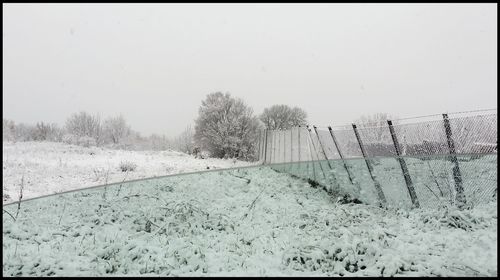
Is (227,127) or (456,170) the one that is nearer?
(456,170)

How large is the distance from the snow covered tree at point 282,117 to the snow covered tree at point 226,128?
136 inches

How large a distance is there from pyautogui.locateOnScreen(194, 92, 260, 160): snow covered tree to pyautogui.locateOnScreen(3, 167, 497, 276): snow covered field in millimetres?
32848

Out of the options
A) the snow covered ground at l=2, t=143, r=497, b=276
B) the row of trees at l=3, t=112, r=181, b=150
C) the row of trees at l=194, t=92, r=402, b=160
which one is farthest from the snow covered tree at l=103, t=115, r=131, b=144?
the snow covered ground at l=2, t=143, r=497, b=276

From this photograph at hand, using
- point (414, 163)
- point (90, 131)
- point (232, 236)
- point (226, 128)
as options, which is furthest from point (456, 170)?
point (90, 131)

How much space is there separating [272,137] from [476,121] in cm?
1207

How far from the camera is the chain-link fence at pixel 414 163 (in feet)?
22.9

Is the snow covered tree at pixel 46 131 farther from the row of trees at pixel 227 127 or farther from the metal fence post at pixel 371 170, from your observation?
the metal fence post at pixel 371 170

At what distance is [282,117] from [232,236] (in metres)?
43.2

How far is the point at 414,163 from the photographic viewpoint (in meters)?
8.32

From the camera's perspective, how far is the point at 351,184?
9930 millimetres

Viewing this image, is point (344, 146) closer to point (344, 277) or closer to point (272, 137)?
point (344, 277)

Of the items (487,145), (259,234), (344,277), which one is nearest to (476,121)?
(487,145)

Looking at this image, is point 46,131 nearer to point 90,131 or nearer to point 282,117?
point 90,131

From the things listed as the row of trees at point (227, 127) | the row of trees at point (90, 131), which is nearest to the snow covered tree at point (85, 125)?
the row of trees at point (90, 131)
